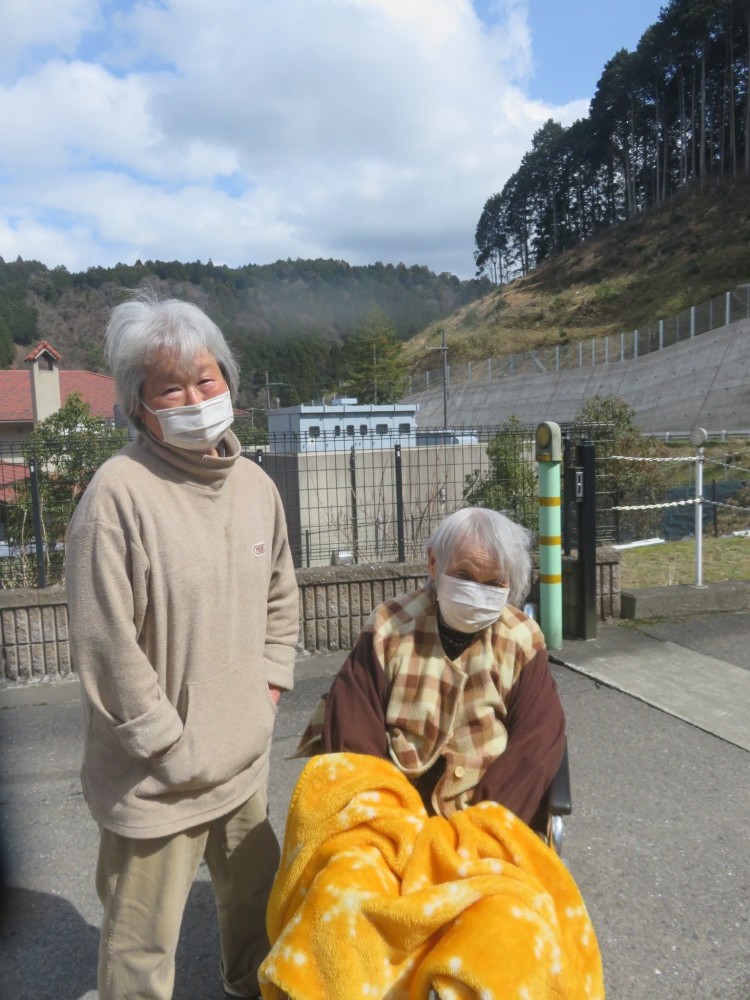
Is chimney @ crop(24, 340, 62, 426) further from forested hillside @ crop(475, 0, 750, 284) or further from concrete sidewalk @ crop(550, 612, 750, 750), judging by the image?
forested hillside @ crop(475, 0, 750, 284)

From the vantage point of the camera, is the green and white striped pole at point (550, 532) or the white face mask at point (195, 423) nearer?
the white face mask at point (195, 423)

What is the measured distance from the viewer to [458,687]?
89.7 inches

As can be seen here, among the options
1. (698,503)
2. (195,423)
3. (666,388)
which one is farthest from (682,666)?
(666,388)

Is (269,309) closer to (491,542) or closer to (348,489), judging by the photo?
(348,489)

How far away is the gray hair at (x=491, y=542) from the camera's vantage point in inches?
91.8

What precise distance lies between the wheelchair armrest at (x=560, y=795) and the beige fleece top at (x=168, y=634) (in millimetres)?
781

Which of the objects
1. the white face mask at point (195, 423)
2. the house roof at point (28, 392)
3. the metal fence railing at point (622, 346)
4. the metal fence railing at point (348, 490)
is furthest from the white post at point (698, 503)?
the house roof at point (28, 392)

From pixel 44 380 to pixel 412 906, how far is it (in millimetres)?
41616

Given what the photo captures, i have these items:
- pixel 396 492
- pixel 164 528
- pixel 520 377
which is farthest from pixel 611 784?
pixel 520 377

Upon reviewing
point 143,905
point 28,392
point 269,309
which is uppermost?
point 269,309

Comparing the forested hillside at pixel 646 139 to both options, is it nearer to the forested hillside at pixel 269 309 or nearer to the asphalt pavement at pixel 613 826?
the forested hillside at pixel 269 309

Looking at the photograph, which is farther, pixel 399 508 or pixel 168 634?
pixel 399 508

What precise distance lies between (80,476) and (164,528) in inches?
182

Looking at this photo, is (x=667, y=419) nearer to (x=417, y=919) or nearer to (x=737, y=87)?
(x=417, y=919)
